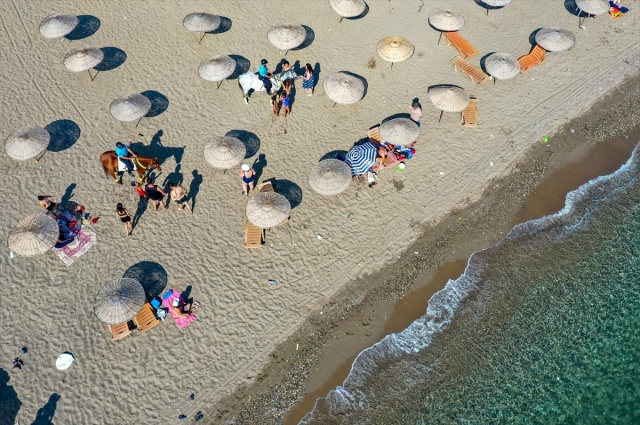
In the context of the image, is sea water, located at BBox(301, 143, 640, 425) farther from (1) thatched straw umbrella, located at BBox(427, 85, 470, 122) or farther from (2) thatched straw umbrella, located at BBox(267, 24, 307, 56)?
(2) thatched straw umbrella, located at BBox(267, 24, 307, 56)

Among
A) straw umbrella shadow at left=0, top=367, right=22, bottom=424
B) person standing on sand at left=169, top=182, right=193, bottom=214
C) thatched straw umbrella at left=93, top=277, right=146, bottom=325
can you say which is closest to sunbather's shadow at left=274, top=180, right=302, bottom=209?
person standing on sand at left=169, top=182, right=193, bottom=214

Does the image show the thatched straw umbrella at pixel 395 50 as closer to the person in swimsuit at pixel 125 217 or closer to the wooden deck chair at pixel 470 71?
the wooden deck chair at pixel 470 71

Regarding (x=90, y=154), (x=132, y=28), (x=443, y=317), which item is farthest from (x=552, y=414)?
(x=132, y=28)

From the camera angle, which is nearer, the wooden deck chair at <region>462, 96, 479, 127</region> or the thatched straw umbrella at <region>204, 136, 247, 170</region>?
the thatched straw umbrella at <region>204, 136, 247, 170</region>

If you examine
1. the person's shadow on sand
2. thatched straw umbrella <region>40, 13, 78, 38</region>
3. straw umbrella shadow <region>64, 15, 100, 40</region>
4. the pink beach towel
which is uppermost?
thatched straw umbrella <region>40, 13, 78, 38</region>

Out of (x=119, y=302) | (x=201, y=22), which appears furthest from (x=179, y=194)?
(x=201, y=22)

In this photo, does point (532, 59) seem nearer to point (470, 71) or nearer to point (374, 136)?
point (470, 71)

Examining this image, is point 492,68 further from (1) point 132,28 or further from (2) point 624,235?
(1) point 132,28

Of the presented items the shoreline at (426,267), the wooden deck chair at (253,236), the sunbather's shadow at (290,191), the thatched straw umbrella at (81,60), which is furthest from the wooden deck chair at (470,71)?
the thatched straw umbrella at (81,60)
